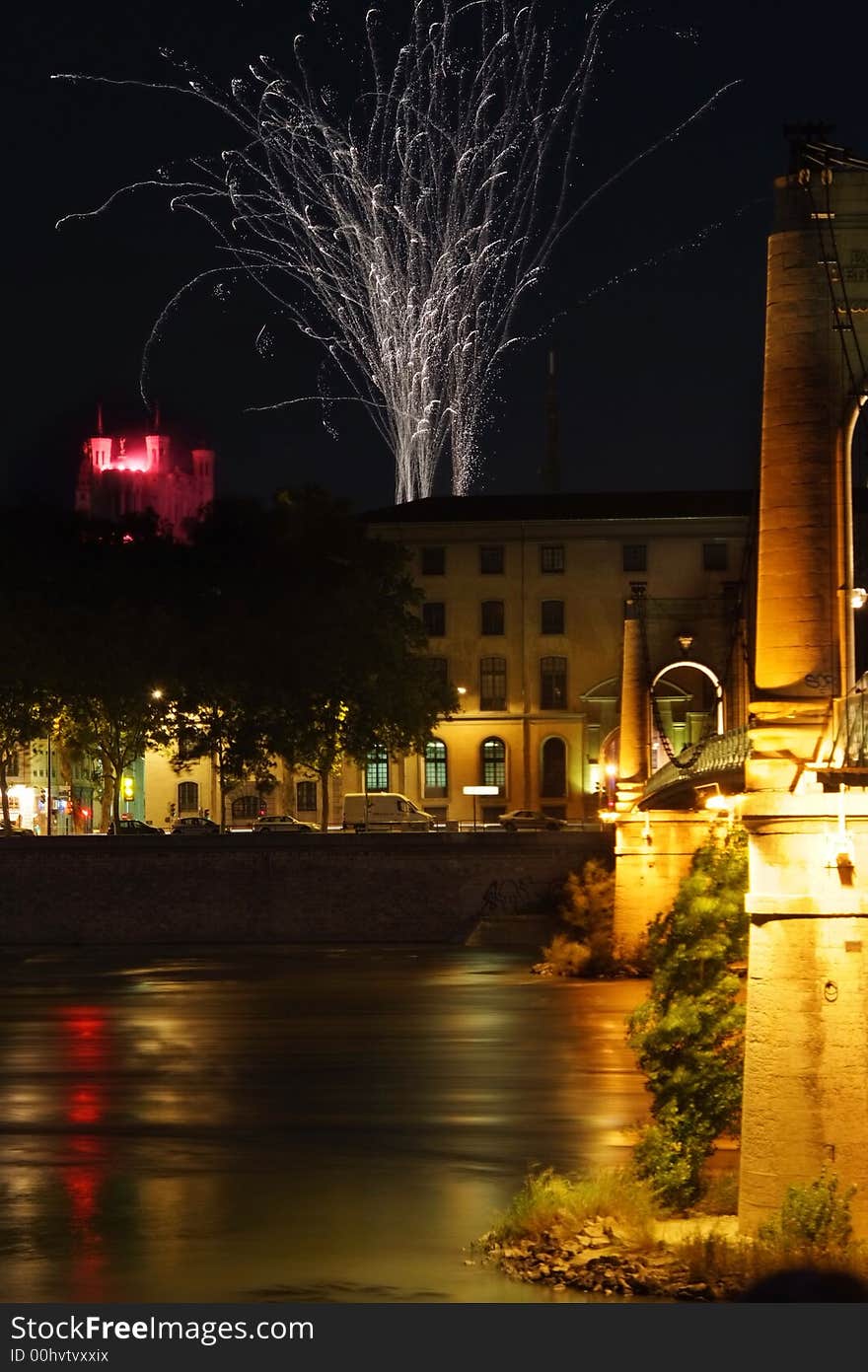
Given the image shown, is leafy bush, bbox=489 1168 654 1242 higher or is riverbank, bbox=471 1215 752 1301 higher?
leafy bush, bbox=489 1168 654 1242

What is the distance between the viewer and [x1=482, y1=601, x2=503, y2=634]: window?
108 meters

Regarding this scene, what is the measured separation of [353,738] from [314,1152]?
186 feet

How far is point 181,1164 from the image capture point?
3212cm

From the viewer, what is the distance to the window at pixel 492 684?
107 meters

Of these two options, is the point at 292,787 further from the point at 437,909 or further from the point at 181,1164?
the point at 181,1164

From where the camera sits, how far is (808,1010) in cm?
2241

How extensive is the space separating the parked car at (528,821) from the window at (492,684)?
984 cm

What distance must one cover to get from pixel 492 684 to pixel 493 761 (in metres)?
3.80

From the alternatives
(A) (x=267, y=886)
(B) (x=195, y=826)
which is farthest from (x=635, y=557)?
(A) (x=267, y=886)

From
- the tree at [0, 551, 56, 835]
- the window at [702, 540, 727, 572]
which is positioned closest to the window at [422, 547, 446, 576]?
the window at [702, 540, 727, 572]

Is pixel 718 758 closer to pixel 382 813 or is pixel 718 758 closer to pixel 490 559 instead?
pixel 382 813

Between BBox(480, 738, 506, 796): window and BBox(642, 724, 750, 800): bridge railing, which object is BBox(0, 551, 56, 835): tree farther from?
BBox(642, 724, 750, 800): bridge railing

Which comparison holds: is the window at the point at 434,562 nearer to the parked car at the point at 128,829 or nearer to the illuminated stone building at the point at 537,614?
the illuminated stone building at the point at 537,614

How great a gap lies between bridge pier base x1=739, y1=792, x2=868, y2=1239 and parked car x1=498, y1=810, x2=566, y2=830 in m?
67.9
